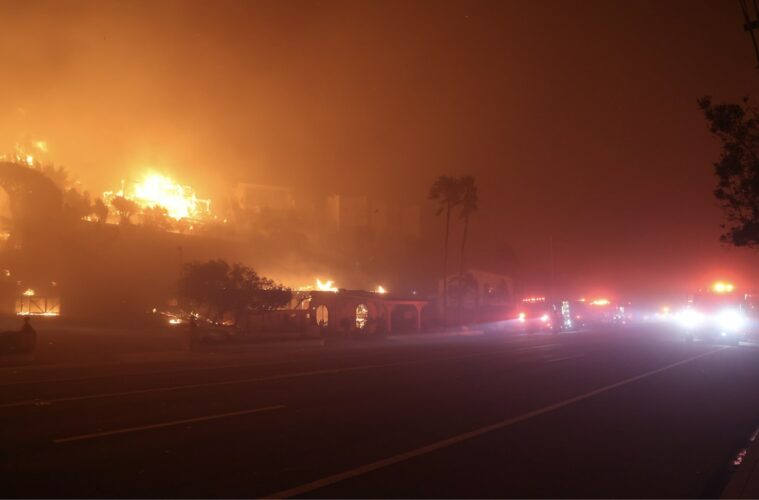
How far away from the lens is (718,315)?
114 feet

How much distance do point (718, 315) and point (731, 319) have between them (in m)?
0.70

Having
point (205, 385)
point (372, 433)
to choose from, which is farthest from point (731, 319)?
point (372, 433)

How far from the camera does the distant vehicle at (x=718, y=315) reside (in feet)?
111

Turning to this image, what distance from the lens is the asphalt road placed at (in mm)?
7371

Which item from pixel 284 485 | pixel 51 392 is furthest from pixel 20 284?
pixel 284 485

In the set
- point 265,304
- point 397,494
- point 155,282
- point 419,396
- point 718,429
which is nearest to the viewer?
point 397,494

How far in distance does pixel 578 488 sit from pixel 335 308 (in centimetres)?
3935

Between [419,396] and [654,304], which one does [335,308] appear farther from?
[654,304]

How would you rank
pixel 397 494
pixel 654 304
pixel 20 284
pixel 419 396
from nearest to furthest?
pixel 397 494 → pixel 419 396 → pixel 20 284 → pixel 654 304

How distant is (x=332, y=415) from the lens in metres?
11.6

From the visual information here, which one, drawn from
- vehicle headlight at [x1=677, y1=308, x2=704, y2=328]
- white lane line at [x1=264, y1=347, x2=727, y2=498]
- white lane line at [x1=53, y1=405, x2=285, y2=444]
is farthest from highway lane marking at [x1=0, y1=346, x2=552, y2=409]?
vehicle headlight at [x1=677, y1=308, x2=704, y2=328]

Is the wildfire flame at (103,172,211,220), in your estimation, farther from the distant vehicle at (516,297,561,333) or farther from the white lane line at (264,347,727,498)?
the white lane line at (264,347,727,498)

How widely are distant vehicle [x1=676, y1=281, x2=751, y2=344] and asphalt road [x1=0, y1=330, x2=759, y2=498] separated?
16675 mm

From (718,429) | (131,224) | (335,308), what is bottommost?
(718,429)
